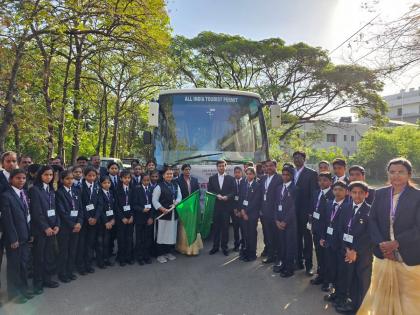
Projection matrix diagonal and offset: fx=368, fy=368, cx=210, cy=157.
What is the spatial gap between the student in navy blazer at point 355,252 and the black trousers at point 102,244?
3.86m

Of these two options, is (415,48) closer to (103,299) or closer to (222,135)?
(222,135)

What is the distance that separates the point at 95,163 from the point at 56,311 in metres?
4.57

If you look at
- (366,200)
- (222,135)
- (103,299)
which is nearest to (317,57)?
(222,135)

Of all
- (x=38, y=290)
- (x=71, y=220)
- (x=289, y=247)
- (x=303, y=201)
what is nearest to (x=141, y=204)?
(x=71, y=220)

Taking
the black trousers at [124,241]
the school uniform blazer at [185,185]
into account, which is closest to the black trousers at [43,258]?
the black trousers at [124,241]

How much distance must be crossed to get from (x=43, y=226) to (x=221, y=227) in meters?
3.42

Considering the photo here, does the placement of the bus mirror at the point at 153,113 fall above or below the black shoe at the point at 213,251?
above

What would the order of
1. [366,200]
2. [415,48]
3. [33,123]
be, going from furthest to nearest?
[33,123] < [415,48] < [366,200]

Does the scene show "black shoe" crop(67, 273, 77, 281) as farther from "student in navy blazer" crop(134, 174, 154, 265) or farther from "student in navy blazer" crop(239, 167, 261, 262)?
"student in navy blazer" crop(239, 167, 261, 262)

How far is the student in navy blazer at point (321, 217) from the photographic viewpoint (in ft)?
18.0

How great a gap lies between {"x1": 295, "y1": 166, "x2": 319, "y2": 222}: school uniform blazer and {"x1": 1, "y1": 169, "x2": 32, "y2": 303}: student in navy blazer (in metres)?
4.27

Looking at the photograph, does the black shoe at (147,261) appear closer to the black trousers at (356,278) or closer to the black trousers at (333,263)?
the black trousers at (333,263)

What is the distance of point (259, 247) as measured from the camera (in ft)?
26.2

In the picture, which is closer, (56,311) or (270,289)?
(56,311)
